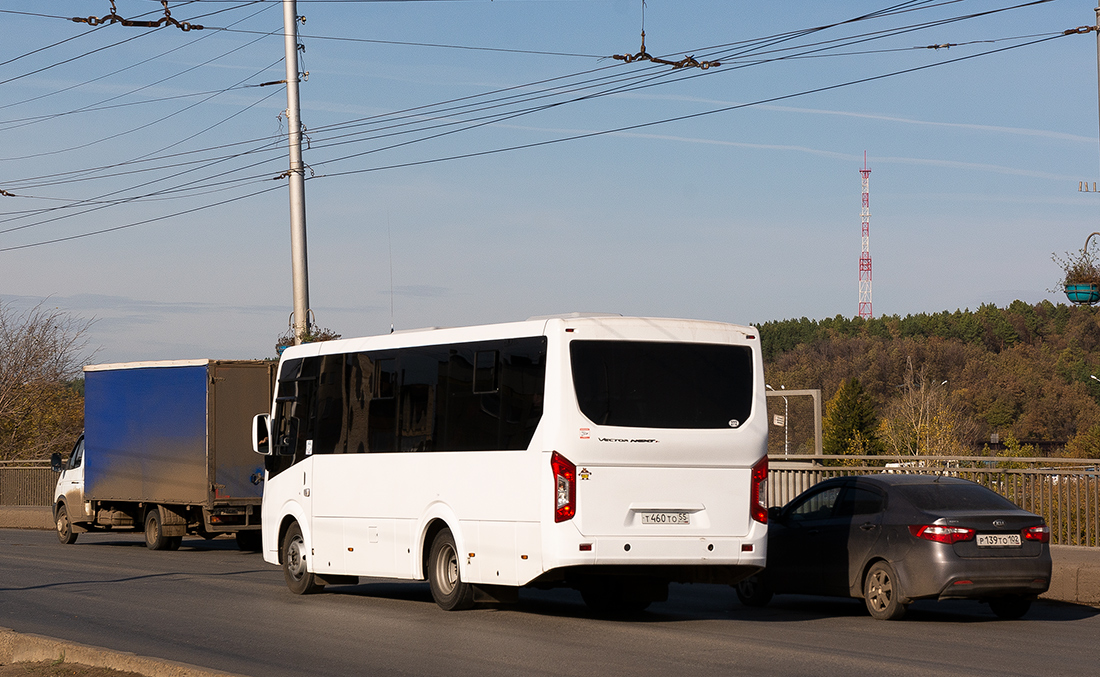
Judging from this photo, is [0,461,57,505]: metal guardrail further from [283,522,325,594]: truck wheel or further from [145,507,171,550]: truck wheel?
[283,522,325,594]: truck wheel

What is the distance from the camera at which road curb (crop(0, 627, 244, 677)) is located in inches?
338

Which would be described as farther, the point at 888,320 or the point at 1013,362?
the point at 888,320

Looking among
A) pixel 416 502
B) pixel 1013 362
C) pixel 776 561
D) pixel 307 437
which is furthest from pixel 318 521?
pixel 1013 362

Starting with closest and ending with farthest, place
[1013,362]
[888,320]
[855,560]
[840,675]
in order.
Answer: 1. [840,675]
2. [855,560]
3. [1013,362]
4. [888,320]

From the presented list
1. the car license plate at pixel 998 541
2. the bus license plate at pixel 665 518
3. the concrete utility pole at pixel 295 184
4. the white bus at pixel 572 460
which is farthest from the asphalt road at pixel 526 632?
the concrete utility pole at pixel 295 184

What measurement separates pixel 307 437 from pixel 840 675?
8.48m

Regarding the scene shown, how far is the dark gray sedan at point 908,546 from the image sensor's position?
12.7 m

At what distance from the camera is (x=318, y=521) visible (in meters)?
15.9

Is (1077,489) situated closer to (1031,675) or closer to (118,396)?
(1031,675)

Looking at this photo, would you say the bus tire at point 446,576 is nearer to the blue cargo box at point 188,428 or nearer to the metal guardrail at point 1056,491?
the metal guardrail at point 1056,491

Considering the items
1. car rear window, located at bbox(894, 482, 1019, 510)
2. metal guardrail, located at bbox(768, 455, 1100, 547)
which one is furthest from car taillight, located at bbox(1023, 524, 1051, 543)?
metal guardrail, located at bbox(768, 455, 1100, 547)

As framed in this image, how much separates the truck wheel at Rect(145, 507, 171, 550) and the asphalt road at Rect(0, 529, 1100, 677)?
645 centimetres

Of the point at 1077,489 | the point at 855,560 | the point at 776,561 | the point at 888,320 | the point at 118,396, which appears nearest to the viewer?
the point at 855,560

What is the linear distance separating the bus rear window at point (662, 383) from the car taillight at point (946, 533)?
1995 millimetres
